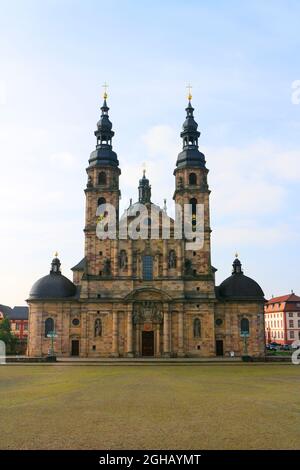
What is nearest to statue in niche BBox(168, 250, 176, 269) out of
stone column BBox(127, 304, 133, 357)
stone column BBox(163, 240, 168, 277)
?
stone column BBox(163, 240, 168, 277)

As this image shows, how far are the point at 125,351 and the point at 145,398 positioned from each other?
40.2 m

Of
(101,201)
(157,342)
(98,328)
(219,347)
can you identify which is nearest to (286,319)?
(219,347)

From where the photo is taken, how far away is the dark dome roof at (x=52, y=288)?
6481 cm

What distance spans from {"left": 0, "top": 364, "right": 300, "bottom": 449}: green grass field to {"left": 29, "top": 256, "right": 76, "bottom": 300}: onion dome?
36019mm

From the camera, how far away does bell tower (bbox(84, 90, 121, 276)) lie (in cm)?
6425

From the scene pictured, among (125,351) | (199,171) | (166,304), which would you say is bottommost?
(125,351)

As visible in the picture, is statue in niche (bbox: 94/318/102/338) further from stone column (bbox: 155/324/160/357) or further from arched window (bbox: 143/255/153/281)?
arched window (bbox: 143/255/153/281)

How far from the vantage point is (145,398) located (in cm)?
2202

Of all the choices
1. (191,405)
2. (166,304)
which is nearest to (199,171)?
(166,304)

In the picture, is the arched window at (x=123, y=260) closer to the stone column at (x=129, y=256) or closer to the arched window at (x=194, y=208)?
the stone column at (x=129, y=256)

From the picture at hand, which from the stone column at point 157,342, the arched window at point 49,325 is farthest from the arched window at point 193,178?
the arched window at point 49,325
